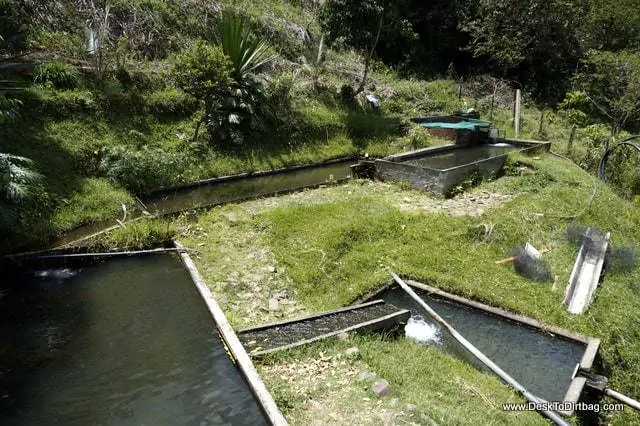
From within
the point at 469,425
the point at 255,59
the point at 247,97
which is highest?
the point at 255,59

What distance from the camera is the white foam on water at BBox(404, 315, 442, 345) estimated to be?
18.5 ft

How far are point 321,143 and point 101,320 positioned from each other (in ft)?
29.8

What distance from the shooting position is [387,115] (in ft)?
52.9

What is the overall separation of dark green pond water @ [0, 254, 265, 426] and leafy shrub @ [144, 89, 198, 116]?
563 cm

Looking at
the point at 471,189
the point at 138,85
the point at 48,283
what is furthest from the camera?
the point at 138,85

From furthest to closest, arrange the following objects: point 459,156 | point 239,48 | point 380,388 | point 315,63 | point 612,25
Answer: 1. point 612,25
2. point 315,63
3. point 459,156
4. point 239,48
5. point 380,388

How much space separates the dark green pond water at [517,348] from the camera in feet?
16.2

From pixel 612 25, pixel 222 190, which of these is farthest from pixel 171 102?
pixel 612 25

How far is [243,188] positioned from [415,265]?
525 centimetres

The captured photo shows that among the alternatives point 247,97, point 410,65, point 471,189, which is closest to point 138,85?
point 247,97

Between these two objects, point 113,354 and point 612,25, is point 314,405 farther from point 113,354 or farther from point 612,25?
point 612,25

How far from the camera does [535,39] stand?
67.4 ft

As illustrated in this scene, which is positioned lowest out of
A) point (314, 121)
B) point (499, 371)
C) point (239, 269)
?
point (499, 371)

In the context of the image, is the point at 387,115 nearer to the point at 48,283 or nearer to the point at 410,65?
the point at 410,65
